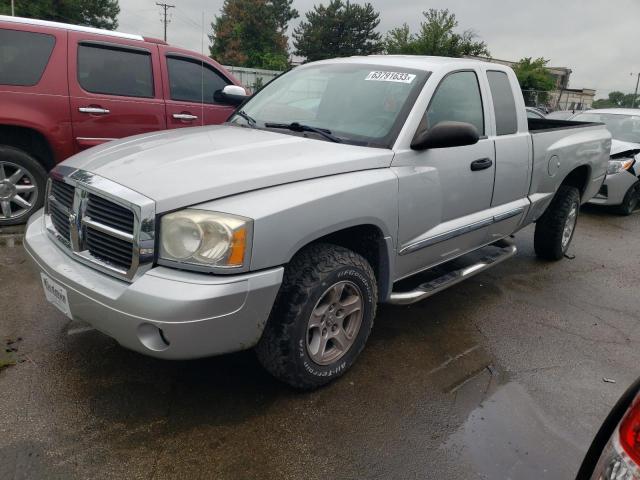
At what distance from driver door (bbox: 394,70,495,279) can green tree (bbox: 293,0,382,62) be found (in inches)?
2139

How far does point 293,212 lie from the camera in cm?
236

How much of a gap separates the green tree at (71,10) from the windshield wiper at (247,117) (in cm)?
4395

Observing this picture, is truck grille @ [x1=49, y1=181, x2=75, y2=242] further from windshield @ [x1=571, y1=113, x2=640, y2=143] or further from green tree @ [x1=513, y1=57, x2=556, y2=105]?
green tree @ [x1=513, y1=57, x2=556, y2=105]

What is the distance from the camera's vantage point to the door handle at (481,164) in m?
3.48

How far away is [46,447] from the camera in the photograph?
2.27 m

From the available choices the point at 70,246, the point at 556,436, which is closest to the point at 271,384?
the point at 70,246

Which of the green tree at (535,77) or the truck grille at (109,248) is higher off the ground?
the green tree at (535,77)

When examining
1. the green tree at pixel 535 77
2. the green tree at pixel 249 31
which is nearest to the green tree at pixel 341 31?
the green tree at pixel 249 31

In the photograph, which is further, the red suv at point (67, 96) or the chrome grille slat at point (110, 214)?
the red suv at point (67, 96)

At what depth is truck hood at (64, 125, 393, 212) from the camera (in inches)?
91.0

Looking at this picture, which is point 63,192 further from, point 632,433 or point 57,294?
point 632,433

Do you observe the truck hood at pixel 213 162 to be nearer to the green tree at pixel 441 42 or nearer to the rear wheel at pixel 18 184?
the rear wheel at pixel 18 184

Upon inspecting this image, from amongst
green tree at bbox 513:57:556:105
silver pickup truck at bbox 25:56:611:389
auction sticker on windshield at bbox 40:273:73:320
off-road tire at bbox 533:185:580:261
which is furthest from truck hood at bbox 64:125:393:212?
green tree at bbox 513:57:556:105

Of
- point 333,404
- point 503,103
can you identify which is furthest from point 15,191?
point 503,103
